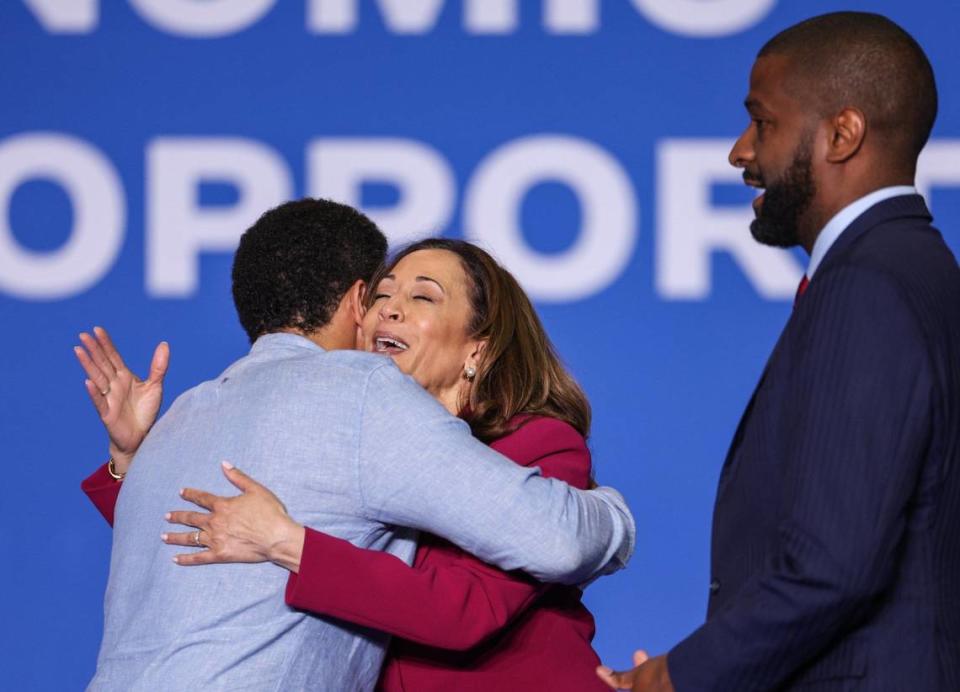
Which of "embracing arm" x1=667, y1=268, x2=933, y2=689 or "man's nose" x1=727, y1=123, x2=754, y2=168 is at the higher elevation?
"man's nose" x1=727, y1=123, x2=754, y2=168

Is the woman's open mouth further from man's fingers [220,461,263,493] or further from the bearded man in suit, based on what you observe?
the bearded man in suit

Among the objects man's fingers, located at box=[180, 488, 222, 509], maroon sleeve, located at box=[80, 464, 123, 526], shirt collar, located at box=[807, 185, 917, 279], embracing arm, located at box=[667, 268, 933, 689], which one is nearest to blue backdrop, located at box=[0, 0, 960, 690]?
maroon sleeve, located at box=[80, 464, 123, 526]

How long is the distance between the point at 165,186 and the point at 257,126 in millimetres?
287

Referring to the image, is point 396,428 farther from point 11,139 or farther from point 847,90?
point 11,139

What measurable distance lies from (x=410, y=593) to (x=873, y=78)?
33.1 inches

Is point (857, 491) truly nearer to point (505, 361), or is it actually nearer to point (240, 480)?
point (240, 480)

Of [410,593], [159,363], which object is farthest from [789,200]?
[159,363]

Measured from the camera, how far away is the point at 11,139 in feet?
12.0

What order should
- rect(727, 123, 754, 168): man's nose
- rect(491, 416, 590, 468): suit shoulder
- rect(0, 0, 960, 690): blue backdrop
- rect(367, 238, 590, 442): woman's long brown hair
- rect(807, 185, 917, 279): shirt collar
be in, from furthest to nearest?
1. rect(0, 0, 960, 690): blue backdrop
2. rect(367, 238, 590, 442): woman's long brown hair
3. rect(491, 416, 590, 468): suit shoulder
4. rect(727, 123, 754, 168): man's nose
5. rect(807, 185, 917, 279): shirt collar

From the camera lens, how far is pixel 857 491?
140cm

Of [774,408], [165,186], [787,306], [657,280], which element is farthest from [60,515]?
[774,408]

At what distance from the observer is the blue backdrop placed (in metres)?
3.51

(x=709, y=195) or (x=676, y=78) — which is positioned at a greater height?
(x=676, y=78)

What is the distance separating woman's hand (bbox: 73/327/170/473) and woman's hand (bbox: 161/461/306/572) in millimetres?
468
